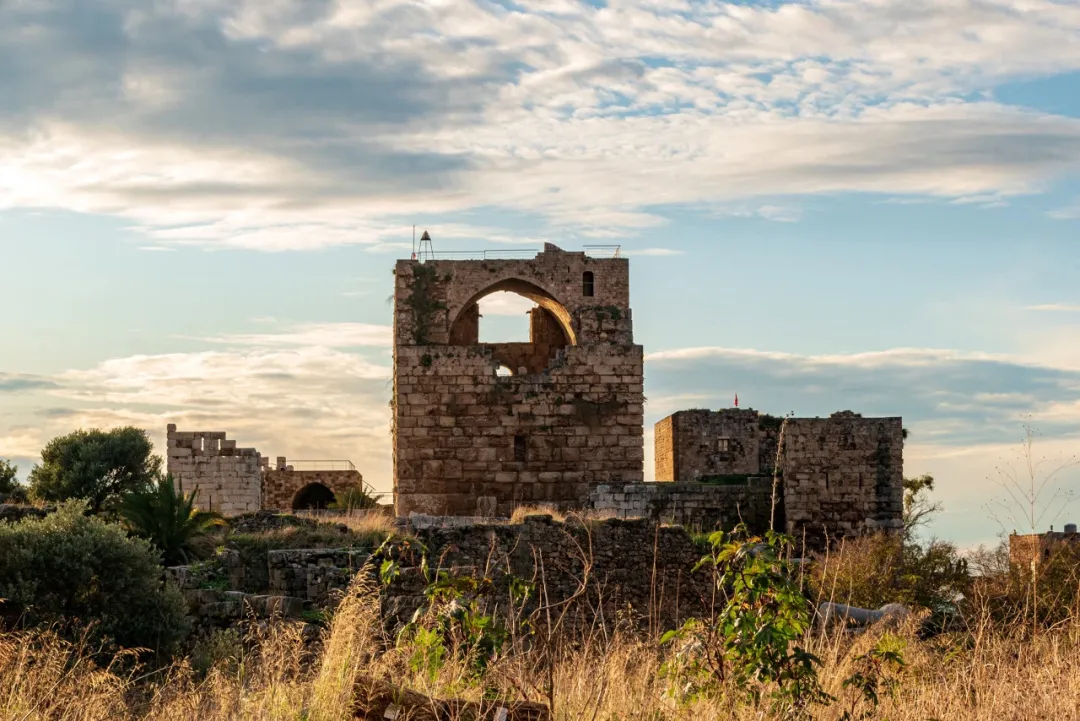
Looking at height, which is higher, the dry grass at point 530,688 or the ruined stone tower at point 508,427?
the ruined stone tower at point 508,427

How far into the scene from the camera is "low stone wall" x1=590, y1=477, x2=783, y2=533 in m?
22.1

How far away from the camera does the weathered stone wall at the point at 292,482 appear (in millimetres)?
36188

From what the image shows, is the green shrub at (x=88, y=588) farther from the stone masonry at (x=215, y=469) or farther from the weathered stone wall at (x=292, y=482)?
the weathered stone wall at (x=292, y=482)

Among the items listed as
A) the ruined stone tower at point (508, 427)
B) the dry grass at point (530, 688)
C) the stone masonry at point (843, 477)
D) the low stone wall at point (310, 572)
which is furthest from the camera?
the ruined stone tower at point (508, 427)

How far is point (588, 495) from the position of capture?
77.9 ft

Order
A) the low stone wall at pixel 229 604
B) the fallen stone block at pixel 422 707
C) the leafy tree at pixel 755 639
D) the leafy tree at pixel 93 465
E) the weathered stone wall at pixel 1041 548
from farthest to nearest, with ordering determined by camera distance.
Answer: the leafy tree at pixel 93 465, the weathered stone wall at pixel 1041 548, the low stone wall at pixel 229 604, the fallen stone block at pixel 422 707, the leafy tree at pixel 755 639

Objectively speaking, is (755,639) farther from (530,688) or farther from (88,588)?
(88,588)

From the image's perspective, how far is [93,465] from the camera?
109 ft

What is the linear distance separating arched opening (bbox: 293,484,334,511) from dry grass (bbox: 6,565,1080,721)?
86.8 ft

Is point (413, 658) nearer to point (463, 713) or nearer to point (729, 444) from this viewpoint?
point (463, 713)

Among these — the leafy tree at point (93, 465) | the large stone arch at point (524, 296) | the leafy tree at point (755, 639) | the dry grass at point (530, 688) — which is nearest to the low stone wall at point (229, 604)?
the dry grass at point (530, 688)

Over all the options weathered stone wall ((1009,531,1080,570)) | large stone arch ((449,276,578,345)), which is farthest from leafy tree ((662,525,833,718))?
large stone arch ((449,276,578,345))

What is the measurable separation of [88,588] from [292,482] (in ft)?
81.0

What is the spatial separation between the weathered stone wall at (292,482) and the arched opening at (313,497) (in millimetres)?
38
